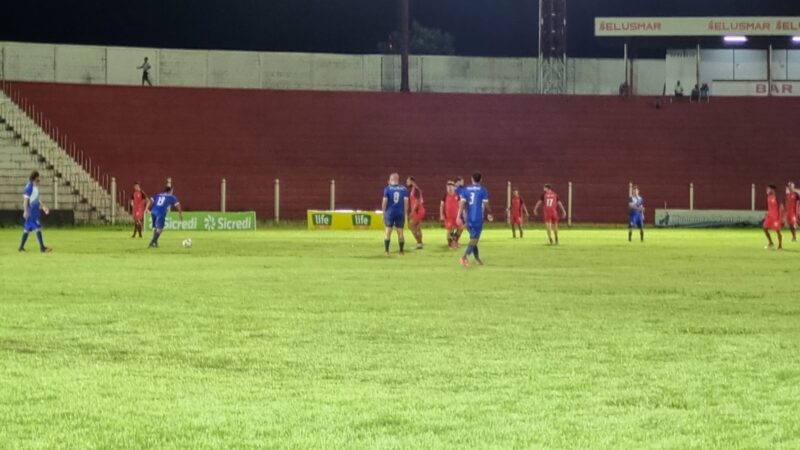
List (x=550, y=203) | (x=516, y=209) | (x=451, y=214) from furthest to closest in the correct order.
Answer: (x=516, y=209) → (x=550, y=203) → (x=451, y=214)

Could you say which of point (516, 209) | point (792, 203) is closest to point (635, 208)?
point (792, 203)

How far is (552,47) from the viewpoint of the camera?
57875mm

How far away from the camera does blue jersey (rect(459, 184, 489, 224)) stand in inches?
957

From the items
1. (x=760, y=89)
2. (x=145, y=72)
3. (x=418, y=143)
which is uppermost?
(x=145, y=72)

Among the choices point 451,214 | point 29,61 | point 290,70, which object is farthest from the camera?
point 290,70

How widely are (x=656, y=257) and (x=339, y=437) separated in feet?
72.5

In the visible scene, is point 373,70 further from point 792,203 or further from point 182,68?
point 792,203

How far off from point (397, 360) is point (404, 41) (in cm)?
4692

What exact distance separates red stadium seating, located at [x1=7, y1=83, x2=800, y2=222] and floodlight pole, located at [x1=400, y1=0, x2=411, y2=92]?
746 millimetres

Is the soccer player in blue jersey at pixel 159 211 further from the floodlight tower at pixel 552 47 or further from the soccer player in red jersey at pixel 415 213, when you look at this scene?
the floodlight tower at pixel 552 47

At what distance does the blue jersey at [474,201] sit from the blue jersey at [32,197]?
34.9ft

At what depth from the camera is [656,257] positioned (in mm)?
28219

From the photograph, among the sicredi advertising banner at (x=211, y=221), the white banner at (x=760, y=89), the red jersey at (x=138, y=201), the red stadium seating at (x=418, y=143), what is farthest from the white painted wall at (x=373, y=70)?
the red jersey at (x=138, y=201)

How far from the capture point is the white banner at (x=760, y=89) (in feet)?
198
